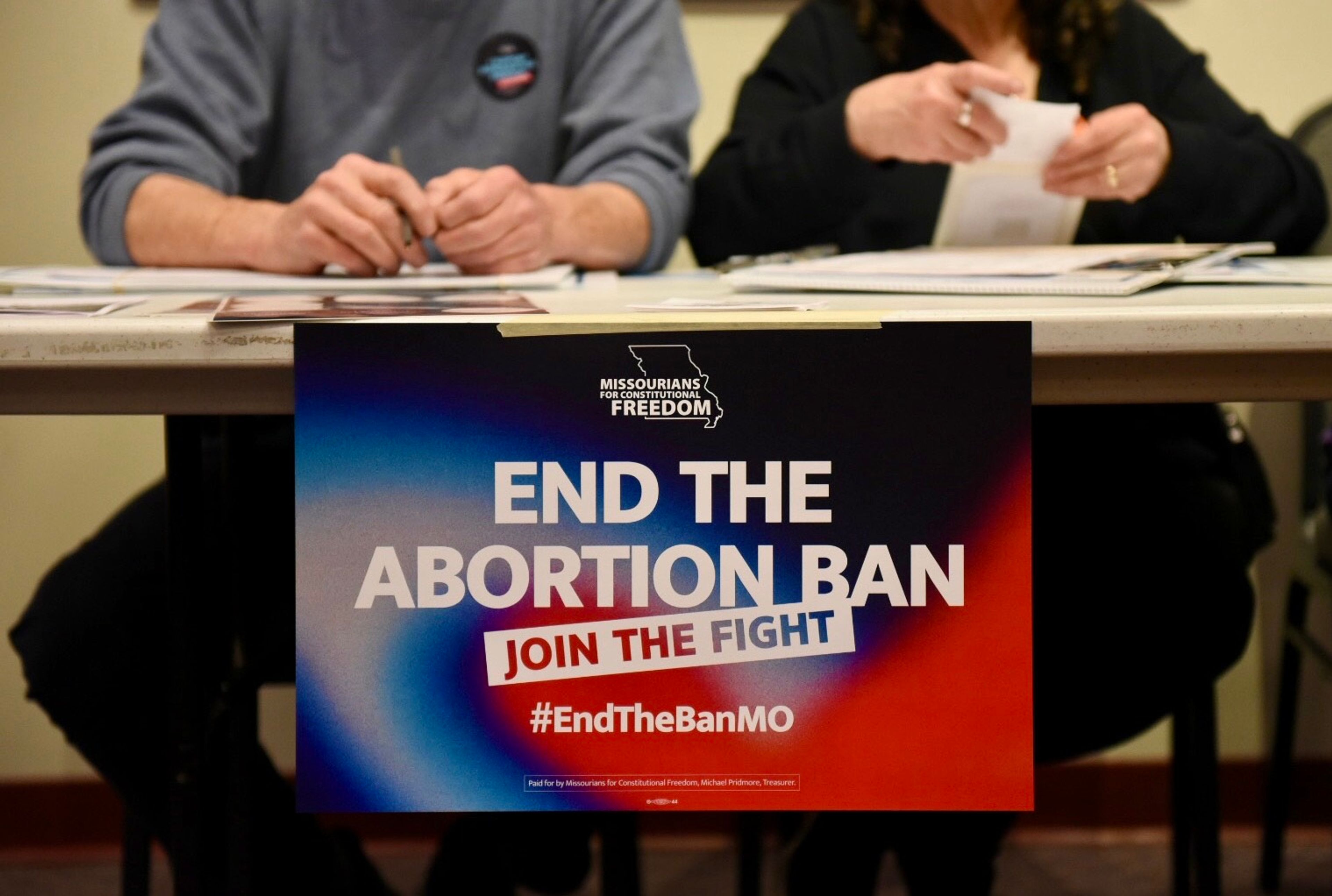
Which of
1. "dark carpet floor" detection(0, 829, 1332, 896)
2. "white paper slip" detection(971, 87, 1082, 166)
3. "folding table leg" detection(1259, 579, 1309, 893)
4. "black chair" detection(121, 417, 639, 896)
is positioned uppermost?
"white paper slip" detection(971, 87, 1082, 166)

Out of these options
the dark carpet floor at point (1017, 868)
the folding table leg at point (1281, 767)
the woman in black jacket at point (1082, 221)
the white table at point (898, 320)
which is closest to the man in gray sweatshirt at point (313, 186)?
the woman in black jacket at point (1082, 221)

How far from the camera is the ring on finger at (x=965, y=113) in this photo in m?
0.92

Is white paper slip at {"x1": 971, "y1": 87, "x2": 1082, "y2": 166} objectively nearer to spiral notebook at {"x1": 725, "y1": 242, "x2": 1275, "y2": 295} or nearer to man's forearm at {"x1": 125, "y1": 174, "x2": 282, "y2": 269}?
spiral notebook at {"x1": 725, "y1": 242, "x2": 1275, "y2": 295}

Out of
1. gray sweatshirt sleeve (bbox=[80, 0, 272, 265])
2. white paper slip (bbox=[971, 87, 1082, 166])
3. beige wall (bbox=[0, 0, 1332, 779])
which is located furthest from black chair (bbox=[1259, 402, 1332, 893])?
gray sweatshirt sleeve (bbox=[80, 0, 272, 265])

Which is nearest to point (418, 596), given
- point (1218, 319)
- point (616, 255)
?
point (1218, 319)

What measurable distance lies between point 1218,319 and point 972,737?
0.73 ft

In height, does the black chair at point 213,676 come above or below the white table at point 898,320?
below

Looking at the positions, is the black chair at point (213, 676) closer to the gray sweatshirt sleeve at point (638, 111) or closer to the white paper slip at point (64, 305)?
the white paper slip at point (64, 305)

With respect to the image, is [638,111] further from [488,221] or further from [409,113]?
[488,221]

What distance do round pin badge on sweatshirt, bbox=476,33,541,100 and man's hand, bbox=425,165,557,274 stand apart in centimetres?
32

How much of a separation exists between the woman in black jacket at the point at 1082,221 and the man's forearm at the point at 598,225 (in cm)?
15

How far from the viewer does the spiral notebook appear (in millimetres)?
653

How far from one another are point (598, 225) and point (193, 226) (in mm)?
329

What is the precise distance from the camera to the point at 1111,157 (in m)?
0.97
